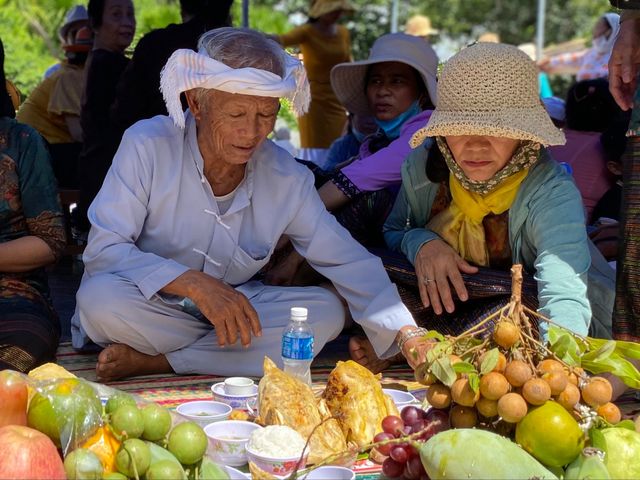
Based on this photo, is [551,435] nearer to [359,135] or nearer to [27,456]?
[27,456]

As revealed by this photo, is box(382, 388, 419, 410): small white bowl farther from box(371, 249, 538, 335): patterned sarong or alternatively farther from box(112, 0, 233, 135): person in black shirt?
box(112, 0, 233, 135): person in black shirt

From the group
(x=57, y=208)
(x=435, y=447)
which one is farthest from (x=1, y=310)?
(x=435, y=447)

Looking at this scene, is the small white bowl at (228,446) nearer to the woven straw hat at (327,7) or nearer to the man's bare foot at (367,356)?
the man's bare foot at (367,356)

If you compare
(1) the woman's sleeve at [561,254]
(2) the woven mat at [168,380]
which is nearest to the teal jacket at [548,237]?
(1) the woman's sleeve at [561,254]

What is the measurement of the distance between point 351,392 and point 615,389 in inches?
35.7

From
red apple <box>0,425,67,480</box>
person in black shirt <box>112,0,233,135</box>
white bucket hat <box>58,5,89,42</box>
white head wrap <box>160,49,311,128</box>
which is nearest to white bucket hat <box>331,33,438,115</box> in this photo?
person in black shirt <box>112,0,233,135</box>

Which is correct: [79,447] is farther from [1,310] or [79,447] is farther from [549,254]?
[549,254]

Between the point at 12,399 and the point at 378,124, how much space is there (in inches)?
119

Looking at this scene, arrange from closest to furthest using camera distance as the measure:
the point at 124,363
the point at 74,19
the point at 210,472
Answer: the point at 210,472 < the point at 124,363 < the point at 74,19

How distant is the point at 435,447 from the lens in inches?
86.0

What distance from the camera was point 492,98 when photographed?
129 inches

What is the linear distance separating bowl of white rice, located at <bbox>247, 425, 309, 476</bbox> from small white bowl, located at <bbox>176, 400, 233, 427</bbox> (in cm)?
28

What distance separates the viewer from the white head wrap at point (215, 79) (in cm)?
329

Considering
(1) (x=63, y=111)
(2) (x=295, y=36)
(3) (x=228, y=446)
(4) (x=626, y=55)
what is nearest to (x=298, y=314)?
(3) (x=228, y=446)
